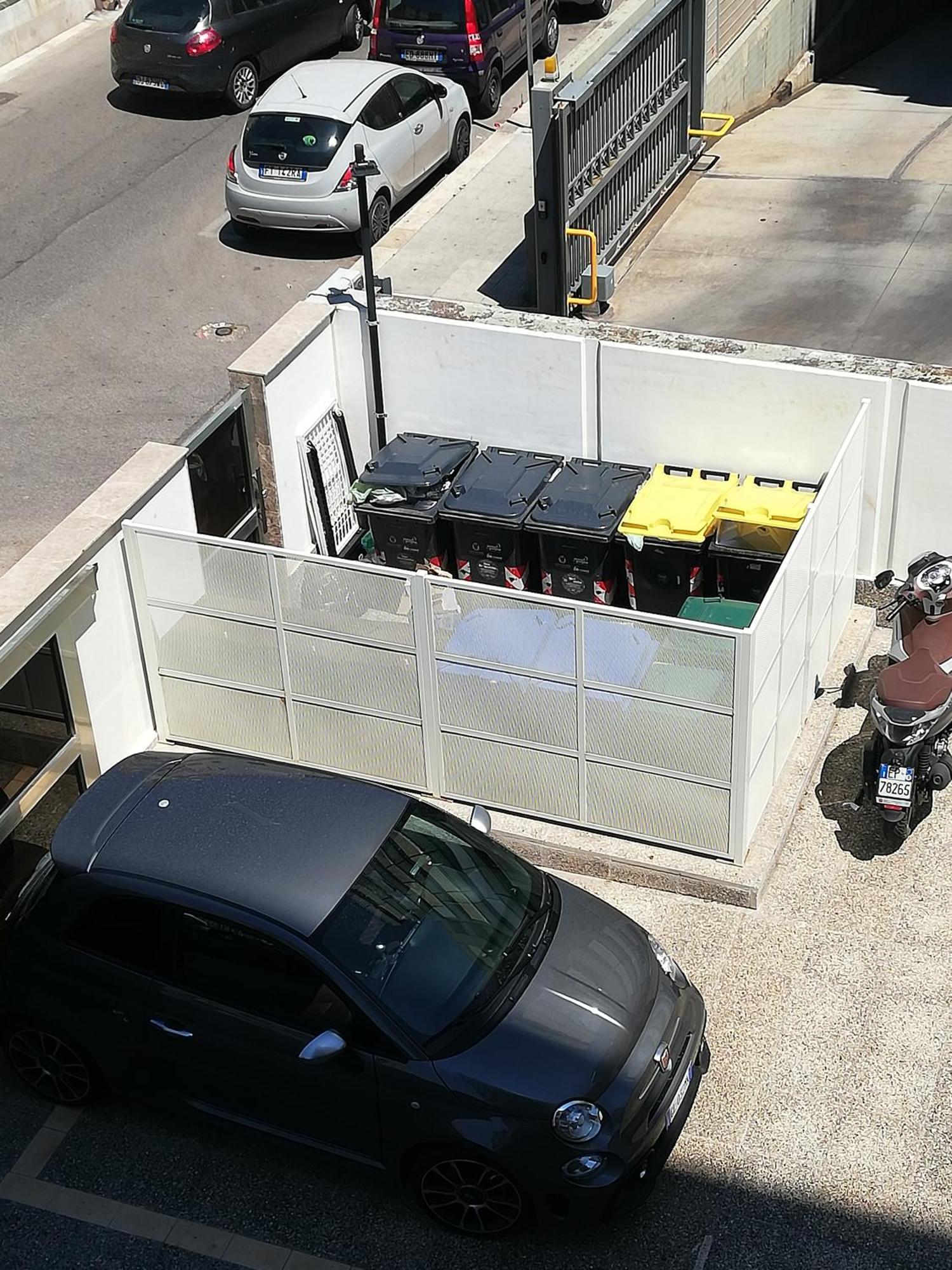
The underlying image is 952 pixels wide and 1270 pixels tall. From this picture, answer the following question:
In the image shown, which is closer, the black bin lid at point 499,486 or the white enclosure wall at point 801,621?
the white enclosure wall at point 801,621

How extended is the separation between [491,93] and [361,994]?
1621 centimetres

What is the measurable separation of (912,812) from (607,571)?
267 centimetres

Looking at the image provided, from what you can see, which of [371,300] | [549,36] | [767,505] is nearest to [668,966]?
[767,505]

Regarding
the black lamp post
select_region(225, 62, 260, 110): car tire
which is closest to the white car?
select_region(225, 62, 260, 110): car tire

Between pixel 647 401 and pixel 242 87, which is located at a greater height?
pixel 647 401

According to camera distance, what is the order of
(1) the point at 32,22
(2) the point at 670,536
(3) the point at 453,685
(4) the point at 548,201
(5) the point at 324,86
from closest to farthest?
(3) the point at 453,685 → (2) the point at 670,536 → (4) the point at 548,201 → (5) the point at 324,86 → (1) the point at 32,22

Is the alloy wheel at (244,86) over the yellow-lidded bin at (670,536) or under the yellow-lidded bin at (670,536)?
under

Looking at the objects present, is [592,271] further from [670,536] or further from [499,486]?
[670,536]

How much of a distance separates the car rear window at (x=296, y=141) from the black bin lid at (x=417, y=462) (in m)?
6.66

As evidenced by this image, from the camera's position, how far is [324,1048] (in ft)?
21.4

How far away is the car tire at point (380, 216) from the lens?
16812 millimetres

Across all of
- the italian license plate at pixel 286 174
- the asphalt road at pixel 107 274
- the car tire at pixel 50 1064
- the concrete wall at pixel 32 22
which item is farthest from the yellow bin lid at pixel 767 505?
the concrete wall at pixel 32 22

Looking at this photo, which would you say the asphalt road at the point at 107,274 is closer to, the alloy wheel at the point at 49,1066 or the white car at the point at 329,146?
the white car at the point at 329,146

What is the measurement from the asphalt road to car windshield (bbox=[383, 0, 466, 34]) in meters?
1.34
